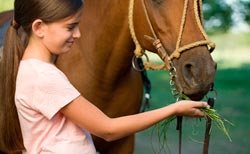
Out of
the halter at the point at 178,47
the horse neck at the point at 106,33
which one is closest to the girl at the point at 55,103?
the halter at the point at 178,47

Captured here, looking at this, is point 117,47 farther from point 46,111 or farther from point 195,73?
point 46,111

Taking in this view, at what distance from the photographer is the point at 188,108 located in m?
3.03

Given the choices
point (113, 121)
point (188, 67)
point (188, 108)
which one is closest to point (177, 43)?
point (188, 67)

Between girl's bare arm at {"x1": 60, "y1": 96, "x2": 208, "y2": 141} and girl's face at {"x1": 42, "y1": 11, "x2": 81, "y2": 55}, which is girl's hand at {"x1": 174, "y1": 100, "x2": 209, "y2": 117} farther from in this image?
girl's face at {"x1": 42, "y1": 11, "x2": 81, "y2": 55}

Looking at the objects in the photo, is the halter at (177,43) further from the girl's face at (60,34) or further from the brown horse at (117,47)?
the girl's face at (60,34)

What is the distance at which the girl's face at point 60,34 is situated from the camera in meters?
3.00

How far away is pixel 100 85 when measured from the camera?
4359mm

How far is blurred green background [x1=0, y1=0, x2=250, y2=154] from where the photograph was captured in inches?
332

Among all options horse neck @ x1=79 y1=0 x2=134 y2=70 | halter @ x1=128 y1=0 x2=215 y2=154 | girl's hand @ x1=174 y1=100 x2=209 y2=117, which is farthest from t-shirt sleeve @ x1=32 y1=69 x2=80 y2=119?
horse neck @ x1=79 y1=0 x2=134 y2=70

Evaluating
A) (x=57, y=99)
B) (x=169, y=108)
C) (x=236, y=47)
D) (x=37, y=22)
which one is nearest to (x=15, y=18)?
(x=37, y=22)

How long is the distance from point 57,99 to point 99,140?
1.48m

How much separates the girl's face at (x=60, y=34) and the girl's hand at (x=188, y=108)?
1.85ft

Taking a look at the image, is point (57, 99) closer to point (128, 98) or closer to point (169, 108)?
point (169, 108)

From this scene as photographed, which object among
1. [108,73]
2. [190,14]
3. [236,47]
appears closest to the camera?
[190,14]
